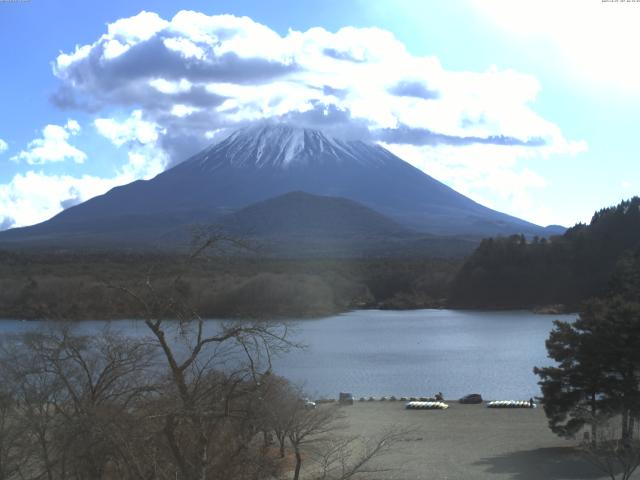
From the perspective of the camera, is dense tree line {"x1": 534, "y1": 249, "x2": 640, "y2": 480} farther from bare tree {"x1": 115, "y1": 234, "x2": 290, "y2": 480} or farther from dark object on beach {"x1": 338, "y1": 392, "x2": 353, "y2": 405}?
bare tree {"x1": 115, "y1": 234, "x2": 290, "y2": 480}

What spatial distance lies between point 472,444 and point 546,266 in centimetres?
4565

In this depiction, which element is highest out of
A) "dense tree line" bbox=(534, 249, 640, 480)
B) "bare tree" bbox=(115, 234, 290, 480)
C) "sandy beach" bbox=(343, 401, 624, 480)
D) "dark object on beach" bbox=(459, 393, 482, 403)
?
"bare tree" bbox=(115, 234, 290, 480)

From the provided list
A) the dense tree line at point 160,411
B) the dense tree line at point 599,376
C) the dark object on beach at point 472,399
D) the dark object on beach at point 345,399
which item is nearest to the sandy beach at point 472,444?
the dark object on beach at point 345,399

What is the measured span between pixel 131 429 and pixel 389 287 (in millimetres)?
59769

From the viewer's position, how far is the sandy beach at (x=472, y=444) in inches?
478

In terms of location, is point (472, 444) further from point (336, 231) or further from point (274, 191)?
point (274, 191)

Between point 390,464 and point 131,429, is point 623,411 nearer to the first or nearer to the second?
point 390,464

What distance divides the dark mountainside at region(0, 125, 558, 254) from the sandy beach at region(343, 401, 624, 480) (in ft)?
243

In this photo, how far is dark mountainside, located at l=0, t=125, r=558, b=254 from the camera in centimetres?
9900

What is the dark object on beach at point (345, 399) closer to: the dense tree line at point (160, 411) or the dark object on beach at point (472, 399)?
the dark object on beach at point (472, 399)

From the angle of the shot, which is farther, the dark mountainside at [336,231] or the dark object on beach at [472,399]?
the dark mountainside at [336,231]

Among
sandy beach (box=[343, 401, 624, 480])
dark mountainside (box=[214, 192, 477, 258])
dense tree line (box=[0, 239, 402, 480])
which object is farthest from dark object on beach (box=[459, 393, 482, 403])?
dark mountainside (box=[214, 192, 477, 258])

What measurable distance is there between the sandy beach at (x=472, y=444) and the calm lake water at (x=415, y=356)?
83.8 inches

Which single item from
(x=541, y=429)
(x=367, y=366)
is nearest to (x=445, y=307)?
(x=367, y=366)
